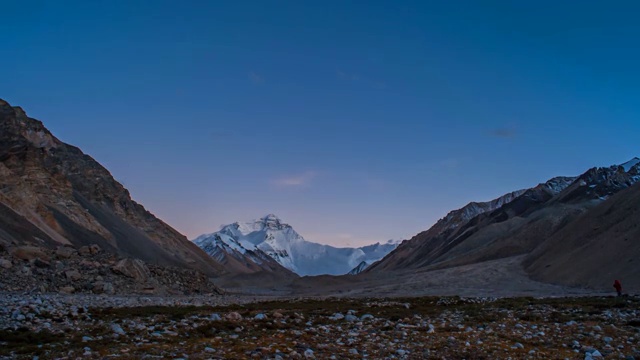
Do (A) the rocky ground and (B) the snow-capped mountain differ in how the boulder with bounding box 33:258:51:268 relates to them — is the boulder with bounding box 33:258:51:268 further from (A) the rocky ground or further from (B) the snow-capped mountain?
(B) the snow-capped mountain

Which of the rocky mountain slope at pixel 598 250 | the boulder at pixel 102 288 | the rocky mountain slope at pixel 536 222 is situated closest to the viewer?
the boulder at pixel 102 288

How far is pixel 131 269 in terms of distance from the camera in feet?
137

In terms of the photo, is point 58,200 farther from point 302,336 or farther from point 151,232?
point 302,336

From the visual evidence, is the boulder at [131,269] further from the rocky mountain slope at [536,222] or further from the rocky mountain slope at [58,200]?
the rocky mountain slope at [536,222]

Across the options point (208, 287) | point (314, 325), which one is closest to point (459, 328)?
point (314, 325)

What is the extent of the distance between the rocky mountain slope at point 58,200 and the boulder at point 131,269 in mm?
7991

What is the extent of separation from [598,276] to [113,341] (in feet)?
179

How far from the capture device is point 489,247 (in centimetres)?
11838

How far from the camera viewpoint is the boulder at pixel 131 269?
40.6 meters

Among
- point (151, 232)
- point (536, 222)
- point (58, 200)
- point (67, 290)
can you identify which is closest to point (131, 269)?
point (67, 290)

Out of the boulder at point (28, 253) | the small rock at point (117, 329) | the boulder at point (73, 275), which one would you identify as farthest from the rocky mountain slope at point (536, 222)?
the small rock at point (117, 329)

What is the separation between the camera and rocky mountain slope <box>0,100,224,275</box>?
255 ft

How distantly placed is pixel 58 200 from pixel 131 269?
69936 mm

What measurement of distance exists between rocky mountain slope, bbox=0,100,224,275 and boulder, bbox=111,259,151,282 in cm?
799
